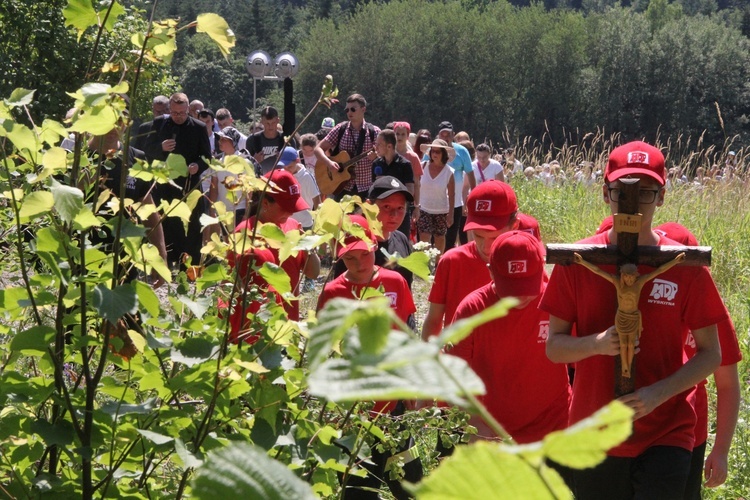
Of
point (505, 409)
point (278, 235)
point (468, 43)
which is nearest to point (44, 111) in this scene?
point (505, 409)

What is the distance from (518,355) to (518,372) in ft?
0.22

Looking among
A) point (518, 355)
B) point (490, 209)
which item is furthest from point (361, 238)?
point (490, 209)

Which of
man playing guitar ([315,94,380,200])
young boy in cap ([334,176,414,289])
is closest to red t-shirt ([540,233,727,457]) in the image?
young boy in cap ([334,176,414,289])

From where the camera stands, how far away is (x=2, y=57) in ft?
59.7

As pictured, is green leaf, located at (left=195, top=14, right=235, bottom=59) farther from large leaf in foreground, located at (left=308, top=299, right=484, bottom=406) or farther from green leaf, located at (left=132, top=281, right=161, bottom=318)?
large leaf in foreground, located at (left=308, top=299, right=484, bottom=406)

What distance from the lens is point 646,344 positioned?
322 centimetres

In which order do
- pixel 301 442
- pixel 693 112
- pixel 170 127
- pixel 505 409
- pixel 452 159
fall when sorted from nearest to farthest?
pixel 301 442
pixel 505 409
pixel 170 127
pixel 452 159
pixel 693 112

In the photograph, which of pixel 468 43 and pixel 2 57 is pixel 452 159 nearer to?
pixel 2 57

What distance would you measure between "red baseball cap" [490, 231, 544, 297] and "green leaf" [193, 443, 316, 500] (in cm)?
328

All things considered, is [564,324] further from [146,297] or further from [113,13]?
[113,13]

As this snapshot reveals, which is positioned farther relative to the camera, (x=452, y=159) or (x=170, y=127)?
(x=452, y=159)

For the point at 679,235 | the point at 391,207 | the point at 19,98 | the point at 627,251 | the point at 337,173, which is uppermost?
the point at 19,98

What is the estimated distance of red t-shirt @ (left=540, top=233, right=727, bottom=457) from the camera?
3.18 metres

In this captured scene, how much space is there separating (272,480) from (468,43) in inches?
3157
